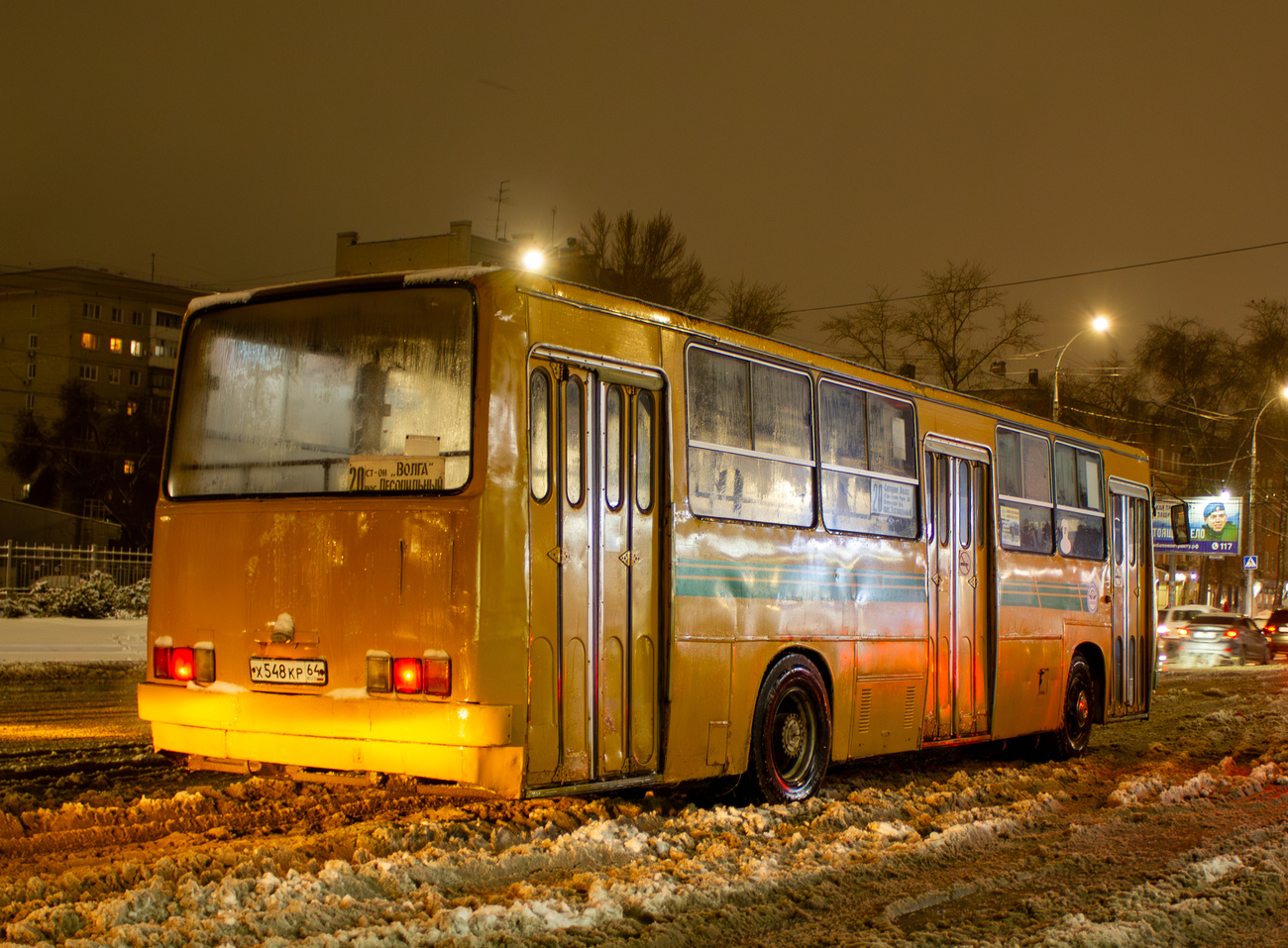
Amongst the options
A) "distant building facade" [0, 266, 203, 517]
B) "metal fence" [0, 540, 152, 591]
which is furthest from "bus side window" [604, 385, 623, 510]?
"distant building facade" [0, 266, 203, 517]

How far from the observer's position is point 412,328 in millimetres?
7141

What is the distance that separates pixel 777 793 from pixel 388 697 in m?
3.24

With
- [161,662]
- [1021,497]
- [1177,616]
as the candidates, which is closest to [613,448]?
[161,662]

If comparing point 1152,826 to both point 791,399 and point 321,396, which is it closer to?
point 791,399

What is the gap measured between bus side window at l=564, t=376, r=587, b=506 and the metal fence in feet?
77.9

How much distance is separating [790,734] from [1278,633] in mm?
35257

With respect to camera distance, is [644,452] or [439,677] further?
[644,452]

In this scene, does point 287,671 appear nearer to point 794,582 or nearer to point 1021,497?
point 794,582

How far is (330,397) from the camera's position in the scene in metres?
7.24

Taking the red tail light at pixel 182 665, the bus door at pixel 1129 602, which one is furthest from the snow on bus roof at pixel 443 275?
the bus door at pixel 1129 602

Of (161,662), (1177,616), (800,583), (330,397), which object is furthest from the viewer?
(1177,616)

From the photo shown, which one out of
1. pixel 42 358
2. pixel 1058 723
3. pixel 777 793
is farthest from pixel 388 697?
pixel 42 358

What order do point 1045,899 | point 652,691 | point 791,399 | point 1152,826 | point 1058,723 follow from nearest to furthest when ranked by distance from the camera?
point 1045,899 → point 652,691 → point 1152,826 → point 791,399 → point 1058,723

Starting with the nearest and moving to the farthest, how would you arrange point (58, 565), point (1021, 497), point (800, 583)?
point (800, 583), point (1021, 497), point (58, 565)
